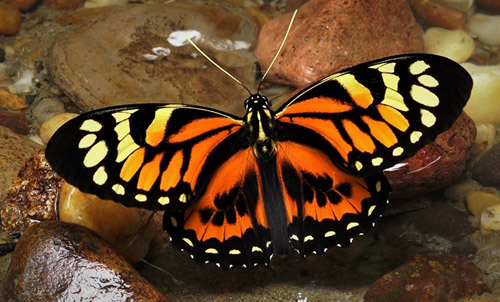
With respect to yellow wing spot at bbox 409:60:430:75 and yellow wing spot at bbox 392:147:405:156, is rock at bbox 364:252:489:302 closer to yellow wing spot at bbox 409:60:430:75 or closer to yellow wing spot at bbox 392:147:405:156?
yellow wing spot at bbox 392:147:405:156

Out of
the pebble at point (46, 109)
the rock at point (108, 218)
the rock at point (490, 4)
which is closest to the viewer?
the rock at point (108, 218)

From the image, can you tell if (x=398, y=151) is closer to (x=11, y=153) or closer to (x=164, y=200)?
(x=164, y=200)

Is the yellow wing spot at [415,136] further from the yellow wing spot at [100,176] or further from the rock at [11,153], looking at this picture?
the rock at [11,153]

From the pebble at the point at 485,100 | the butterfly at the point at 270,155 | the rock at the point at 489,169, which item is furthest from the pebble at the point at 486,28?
the butterfly at the point at 270,155

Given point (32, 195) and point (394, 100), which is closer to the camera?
point (394, 100)

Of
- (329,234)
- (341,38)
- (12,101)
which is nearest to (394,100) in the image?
(329,234)

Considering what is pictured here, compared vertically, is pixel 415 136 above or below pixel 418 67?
below
